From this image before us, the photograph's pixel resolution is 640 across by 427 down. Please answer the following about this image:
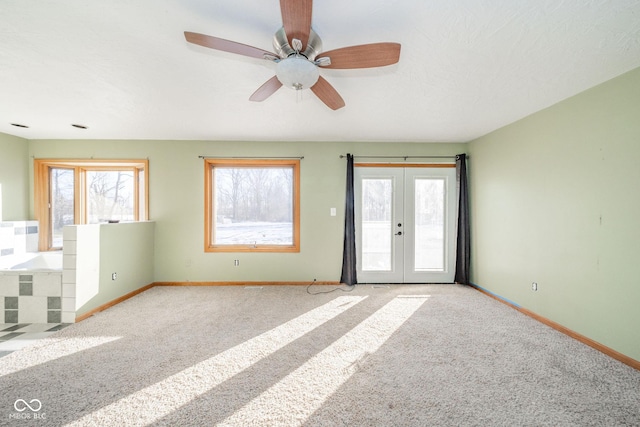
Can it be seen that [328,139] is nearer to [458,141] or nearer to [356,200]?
[356,200]

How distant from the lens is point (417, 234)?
404 cm

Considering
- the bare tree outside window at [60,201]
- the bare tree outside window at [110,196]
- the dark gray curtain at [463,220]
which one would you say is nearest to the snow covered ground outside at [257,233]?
the bare tree outside window at [110,196]

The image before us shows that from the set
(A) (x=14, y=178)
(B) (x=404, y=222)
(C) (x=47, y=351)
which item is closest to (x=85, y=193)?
(A) (x=14, y=178)

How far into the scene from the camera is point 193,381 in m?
1.73

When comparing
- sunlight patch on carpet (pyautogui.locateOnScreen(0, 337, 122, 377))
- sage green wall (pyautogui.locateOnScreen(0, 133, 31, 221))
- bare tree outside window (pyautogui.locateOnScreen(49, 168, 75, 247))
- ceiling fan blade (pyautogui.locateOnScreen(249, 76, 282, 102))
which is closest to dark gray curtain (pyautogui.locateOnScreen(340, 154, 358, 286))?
ceiling fan blade (pyautogui.locateOnScreen(249, 76, 282, 102))

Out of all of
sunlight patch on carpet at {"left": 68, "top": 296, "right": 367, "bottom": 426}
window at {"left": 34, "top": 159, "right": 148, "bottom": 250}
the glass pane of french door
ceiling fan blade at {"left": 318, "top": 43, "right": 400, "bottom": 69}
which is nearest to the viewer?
→ ceiling fan blade at {"left": 318, "top": 43, "right": 400, "bottom": 69}

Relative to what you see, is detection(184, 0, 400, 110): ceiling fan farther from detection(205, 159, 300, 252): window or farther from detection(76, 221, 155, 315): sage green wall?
detection(76, 221, 155, 315): sage green wall

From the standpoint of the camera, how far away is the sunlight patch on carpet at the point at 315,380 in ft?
4.76

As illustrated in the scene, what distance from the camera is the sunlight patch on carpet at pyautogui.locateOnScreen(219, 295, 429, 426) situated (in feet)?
4.76

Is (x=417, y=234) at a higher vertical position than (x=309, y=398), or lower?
higher

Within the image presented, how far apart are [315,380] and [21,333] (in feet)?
9.86

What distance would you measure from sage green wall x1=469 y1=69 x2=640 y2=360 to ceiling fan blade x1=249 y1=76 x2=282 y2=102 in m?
2.85

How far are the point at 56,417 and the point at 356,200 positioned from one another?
3657 millimetres

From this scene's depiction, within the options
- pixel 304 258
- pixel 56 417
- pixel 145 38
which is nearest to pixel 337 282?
pixel 304 258
